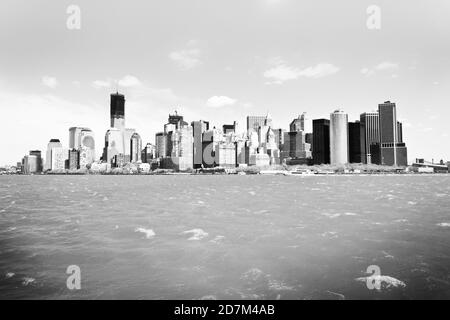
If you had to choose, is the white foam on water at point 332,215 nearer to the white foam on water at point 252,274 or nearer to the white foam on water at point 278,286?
the white foam on water at point 252,274

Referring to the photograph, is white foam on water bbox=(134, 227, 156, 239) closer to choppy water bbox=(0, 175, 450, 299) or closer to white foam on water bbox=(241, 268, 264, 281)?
choppy water bbox=(0, 175, 450, 299)

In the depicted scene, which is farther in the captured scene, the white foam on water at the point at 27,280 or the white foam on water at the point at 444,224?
the white foam on water at the point at 444,224

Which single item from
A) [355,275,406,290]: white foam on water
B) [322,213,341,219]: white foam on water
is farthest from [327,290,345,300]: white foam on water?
[322,213,341,219]: white foam on water

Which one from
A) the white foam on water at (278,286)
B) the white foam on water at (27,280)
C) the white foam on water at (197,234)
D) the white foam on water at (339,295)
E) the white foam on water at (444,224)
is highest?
the white foam on water at (197,234)

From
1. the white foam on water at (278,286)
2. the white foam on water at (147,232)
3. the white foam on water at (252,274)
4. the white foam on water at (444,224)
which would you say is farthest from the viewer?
the white foam on water at (444,224)

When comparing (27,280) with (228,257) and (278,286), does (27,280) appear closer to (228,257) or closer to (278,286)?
(228,257)

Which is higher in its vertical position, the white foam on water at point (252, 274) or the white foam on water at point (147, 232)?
the white foam on water at point (147, 232)

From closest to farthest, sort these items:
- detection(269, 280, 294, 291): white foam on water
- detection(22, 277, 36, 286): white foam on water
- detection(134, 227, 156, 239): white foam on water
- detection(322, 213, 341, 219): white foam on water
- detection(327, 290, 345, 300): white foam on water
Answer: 1. detection(327, 290, 345, 300): white foam on water
2. detection(269, 280, 294, 291): white foam on water
3. detection(22, 277, 36, 286): white foam on water
4. detection(134, 227, 156, 239): white foam on water
5. detection(322, 213, 341, 219): white foam on water

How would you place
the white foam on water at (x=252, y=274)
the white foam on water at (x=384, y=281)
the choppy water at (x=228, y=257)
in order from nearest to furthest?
1. the choppy water at (x=228, y=257)
2. the white foam on water at (x=384, y=281)
3. the white foam on water at (x=252, y=274)

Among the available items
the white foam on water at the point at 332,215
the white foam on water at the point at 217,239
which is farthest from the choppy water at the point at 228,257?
the white foam on water at the point at 332,215
